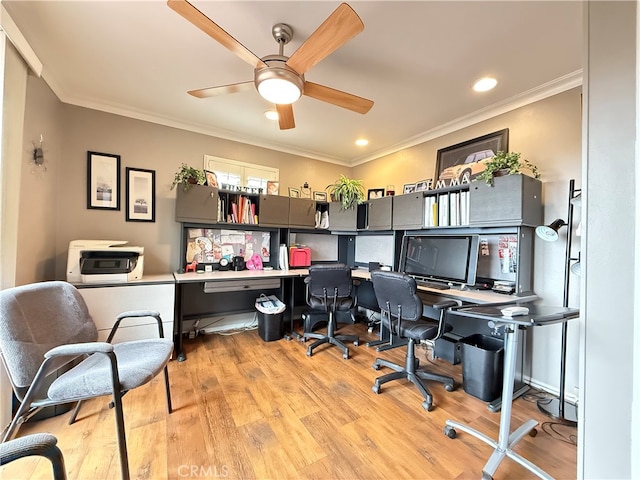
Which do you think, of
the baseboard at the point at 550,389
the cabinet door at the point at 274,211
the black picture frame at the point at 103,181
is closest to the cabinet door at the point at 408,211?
the cabinet door at the point at 274,211

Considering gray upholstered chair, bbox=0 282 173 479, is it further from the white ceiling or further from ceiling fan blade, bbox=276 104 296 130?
ceiling fan blade, bbox=276 104 296 130

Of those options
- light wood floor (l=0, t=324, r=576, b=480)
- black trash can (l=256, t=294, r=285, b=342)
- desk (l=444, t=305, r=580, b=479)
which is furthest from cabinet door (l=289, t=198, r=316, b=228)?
desk (l=444, t=305, r=580, b=479)

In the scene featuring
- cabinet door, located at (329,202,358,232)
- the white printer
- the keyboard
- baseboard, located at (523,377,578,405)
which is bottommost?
baseboard, located at (523,377,578,405)

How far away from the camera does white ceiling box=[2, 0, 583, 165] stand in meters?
1.51

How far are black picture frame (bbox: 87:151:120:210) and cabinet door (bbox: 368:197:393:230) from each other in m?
2.94

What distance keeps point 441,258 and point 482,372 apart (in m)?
1.14

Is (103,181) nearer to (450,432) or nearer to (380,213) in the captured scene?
(380,213)

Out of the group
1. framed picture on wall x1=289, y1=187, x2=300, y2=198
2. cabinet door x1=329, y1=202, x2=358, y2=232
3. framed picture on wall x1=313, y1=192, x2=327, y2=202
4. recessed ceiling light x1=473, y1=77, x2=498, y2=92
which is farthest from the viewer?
framed picture on wall x1=313, y1=192, x2=327, y2=202

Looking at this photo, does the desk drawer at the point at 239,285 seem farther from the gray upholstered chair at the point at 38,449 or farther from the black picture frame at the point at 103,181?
the gray upholstered chair at the point at 38,449

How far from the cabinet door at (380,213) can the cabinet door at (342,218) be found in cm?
23

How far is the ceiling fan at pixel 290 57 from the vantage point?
4.00ft

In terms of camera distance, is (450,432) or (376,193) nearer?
(450,432)

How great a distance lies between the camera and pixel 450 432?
1.51 meters

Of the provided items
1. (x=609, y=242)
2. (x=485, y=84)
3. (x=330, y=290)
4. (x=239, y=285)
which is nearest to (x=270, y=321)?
(x=239, y=285)
